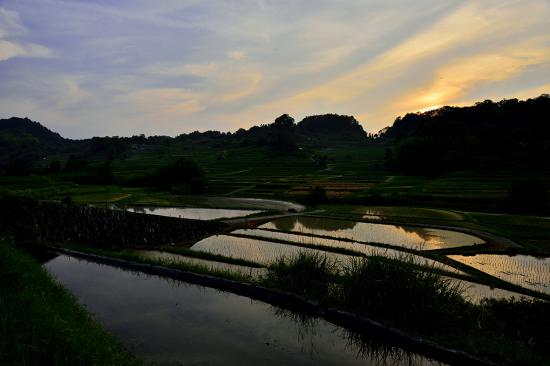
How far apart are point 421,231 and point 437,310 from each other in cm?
1680

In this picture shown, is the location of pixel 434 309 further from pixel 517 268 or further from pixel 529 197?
pixel 529 197

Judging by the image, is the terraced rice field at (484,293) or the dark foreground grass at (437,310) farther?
the terraced rice field at (484,293)

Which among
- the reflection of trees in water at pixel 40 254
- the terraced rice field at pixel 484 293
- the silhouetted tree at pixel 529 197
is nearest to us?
the terraced rice field at pixel 484 293

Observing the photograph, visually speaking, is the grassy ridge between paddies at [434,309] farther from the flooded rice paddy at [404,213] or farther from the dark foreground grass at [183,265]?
the flooded rice paddy at [404,213]

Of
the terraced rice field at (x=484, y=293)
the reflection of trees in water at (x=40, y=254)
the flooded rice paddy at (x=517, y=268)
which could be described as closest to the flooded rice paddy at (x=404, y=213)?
the flooded rice paddy at (x=517, y=268)

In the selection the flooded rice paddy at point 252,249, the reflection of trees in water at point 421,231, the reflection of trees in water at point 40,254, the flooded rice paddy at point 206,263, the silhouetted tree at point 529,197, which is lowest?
the reflection of trees in water at point 421,231

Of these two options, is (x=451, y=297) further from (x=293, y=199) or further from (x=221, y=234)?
(x=293, y=199)

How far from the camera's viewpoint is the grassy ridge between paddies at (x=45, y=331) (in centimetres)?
573

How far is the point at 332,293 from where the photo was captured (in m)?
10.9

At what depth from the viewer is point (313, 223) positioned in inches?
1120

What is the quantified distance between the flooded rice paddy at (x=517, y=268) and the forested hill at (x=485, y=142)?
138ft

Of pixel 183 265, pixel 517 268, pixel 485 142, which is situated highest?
pixel 485 142

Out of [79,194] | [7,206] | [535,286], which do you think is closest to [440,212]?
[535,286]

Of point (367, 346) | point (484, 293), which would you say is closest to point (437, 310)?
point (367, 346)
